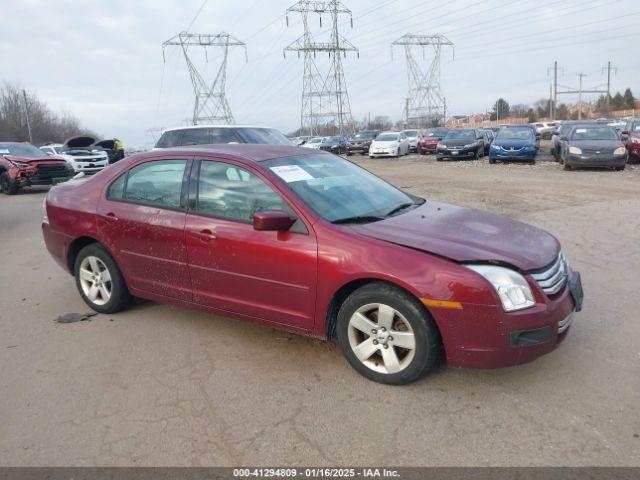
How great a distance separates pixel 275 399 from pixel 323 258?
3.11ft

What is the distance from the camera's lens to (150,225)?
420 centimetres

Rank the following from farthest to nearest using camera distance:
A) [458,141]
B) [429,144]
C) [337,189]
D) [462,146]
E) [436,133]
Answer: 1. [436,133]
2. [429,144]
3. [458,141]
4. [462,146]
5. [337,189]

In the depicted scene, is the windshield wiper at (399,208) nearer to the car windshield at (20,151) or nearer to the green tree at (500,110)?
the car windshield at (20,151)

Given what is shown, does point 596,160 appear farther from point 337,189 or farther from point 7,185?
point 7,185

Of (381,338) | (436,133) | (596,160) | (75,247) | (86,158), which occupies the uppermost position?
(436,133)

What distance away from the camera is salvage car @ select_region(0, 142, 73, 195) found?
611 inches

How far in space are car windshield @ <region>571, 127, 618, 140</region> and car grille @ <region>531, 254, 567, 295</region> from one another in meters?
14.8

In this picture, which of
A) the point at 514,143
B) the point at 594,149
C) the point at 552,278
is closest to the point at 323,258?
the point at 552,278

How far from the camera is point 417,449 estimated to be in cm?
271

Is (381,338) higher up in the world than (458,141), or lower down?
lower down

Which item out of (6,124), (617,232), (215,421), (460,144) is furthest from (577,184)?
(6,124)

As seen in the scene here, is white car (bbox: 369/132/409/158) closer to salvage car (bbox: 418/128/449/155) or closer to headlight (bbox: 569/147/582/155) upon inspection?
salvage car (bbox: 418/128/449/155)

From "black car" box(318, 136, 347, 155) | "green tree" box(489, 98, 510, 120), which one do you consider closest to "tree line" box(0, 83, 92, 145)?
"black car" box(318, 136, 347, 155)

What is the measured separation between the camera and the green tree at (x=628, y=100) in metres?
89.8
